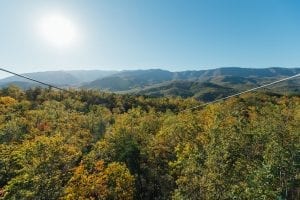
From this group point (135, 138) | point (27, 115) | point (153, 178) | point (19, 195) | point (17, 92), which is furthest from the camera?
point (17, 92)

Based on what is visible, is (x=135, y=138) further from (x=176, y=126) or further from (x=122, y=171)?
(x=122, y=171)

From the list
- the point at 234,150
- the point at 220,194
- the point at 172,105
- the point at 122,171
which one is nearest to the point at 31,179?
the point at 122,171

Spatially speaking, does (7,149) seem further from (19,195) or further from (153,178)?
(153,178)

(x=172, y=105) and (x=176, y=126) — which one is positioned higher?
(x=176, y=126)

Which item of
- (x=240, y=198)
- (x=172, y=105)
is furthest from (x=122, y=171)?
(x=172, y=105)

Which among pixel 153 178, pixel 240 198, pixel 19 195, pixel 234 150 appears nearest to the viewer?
pixel 240 198

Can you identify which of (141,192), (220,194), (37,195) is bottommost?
(141,192)

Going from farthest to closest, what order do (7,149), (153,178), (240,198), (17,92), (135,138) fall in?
(17,92) < (135,138) < (153,178) < (7,149) < (240,198)

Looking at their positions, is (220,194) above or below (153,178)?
above

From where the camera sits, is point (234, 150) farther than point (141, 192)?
No
